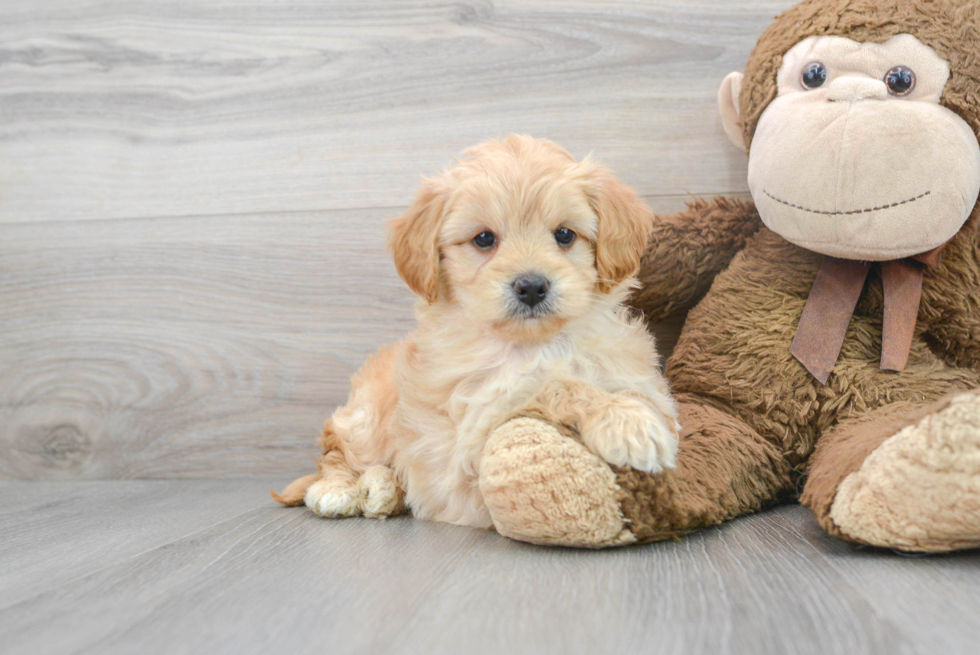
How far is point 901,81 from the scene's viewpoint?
1.36 metres

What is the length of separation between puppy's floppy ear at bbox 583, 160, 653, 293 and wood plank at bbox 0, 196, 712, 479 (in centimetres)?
73

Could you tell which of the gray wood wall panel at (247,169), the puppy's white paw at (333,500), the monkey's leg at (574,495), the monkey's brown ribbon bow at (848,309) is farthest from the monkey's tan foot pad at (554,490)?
the gray wood wall panel at (247,169)

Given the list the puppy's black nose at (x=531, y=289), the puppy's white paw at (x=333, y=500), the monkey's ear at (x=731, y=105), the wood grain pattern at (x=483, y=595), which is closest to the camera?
the wood grain pattern at (x=483, y=595)

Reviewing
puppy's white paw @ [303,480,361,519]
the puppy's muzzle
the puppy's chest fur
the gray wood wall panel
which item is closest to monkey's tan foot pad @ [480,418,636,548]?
the puppy's chest fur

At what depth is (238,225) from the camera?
2.03 m

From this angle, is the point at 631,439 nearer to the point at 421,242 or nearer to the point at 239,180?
the point at 421,242

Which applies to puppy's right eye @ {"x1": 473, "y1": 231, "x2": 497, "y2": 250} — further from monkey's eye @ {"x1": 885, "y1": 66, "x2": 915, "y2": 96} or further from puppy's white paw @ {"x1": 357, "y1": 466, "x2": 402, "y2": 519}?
monkey's eye @ {"x1": 885, "y1": 66, "x2": 915, "y2": 96}

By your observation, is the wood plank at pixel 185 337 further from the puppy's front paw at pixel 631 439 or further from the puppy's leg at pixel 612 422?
the puppy's front paw at pixel 631 439

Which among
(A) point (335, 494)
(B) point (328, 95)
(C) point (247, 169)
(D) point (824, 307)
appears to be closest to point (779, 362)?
(D) point (824, 307)

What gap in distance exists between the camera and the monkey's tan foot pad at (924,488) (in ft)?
3.18

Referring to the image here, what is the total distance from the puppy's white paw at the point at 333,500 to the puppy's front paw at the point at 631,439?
23.7 inches

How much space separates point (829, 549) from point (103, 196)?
1.99 metres

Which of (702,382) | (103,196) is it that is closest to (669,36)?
(702,382)

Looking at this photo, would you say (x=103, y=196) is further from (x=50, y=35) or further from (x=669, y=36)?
(x=669, y=36)
